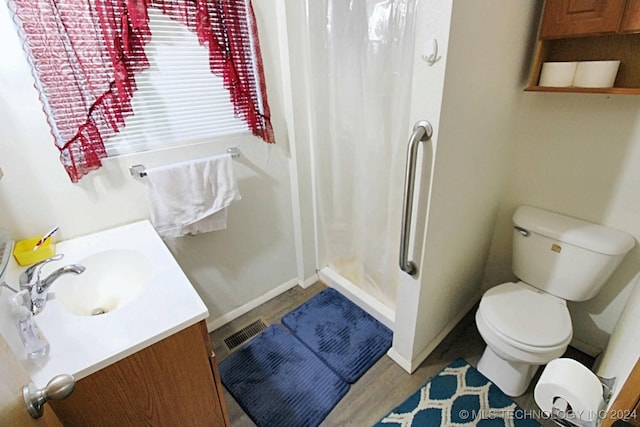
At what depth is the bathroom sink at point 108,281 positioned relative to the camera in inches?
43.2

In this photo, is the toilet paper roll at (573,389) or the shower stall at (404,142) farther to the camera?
the shower stall at (404,142)

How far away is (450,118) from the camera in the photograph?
1064mm

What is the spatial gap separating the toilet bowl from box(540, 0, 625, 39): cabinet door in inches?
43.9

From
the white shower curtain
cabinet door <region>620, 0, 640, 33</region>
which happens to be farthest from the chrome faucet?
cabinet door <region>620, 0, 640, 33</region>

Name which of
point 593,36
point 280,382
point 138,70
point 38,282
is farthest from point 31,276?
point 593,36

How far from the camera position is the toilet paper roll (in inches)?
26.2

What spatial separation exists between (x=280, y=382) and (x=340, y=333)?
44 cm

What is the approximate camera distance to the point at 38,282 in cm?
93

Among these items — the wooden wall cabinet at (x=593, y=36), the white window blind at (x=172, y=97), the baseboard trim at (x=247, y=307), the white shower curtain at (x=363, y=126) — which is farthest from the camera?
the baseboard trim at (x=247, y=307)

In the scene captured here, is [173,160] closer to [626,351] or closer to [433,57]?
[433,57]

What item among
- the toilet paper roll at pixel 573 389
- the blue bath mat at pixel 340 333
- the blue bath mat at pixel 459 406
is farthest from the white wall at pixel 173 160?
the toilet paper roll at pixel 573 389

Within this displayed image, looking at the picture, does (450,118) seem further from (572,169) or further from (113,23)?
(113,23)

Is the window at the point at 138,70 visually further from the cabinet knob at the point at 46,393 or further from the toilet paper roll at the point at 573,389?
the toilet paper roll at the point at 573,389

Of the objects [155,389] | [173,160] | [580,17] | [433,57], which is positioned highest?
[580,17]
